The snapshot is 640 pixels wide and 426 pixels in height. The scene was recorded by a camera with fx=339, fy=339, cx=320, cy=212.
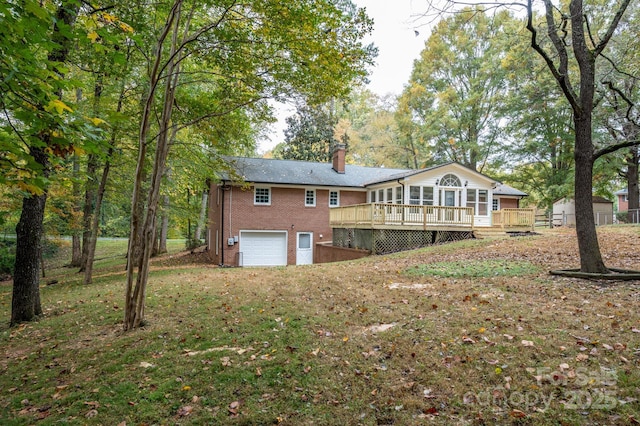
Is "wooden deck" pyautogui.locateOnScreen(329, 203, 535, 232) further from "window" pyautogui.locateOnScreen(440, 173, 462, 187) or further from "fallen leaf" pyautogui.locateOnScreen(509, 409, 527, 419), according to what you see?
"fallen leaf" pyautogui.locateOnScreen(509, 409, 527, 419)

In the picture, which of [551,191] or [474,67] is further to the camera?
[474,67]

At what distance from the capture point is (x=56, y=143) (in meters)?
3.51

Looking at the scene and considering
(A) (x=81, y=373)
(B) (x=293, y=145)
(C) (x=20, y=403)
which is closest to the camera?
(C) (x=20, y=403)

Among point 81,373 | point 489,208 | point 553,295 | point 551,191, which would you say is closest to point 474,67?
point 551,191

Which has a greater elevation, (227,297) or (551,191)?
(551,191)

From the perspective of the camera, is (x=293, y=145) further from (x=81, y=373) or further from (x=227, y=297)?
(x=81, y=373)

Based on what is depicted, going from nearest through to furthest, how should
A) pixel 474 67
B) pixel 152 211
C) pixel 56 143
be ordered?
pixel 56 143
pixel 152 211
pixel 474 67

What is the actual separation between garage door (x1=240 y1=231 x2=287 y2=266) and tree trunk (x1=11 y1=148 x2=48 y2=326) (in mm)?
12974

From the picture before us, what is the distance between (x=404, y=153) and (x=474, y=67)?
964cm

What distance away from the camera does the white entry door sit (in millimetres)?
20984

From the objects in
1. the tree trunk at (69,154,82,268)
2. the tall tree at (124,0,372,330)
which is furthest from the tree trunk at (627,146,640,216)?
the tree trunk at (69,154,82,268)

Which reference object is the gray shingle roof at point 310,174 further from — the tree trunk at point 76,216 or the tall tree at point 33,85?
the tall tree at point 33,85

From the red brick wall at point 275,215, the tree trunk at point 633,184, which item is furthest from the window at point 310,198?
the tree trunk at point 633,184

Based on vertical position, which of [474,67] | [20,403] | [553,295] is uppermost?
[474,67]
